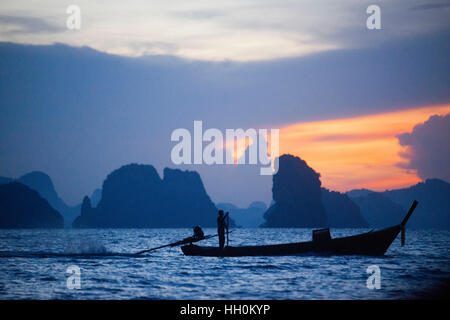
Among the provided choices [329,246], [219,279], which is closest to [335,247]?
[329,246]

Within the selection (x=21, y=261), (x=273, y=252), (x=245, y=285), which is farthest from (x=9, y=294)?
(x=273, y=252)

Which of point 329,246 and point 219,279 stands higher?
point 329,246

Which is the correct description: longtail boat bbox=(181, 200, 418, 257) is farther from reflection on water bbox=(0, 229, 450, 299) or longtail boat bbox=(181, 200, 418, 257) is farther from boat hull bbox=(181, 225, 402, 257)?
reflection on water bbox=(0, 229, 450, 299)

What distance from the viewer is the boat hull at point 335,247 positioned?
106 ft

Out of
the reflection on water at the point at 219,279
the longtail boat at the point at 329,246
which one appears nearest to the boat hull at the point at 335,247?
the longtail boat at the point at 329,246

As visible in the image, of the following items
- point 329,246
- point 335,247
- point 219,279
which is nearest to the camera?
point 219,279

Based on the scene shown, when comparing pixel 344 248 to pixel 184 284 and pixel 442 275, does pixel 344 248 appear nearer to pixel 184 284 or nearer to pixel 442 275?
pixel 442 275

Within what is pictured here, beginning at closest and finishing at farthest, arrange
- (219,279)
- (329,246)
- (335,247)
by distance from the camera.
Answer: (219,279), (329,246), (335,247)

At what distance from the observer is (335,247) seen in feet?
108

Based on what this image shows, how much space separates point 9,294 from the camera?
19.8 meters

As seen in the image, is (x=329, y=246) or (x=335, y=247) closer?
(x=329, y=246)

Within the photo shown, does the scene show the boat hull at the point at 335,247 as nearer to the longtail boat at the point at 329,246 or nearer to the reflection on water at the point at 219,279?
the longtail boat at the point at 329,246

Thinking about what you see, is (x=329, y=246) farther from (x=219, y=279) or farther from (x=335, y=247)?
(x=219, y=279)
